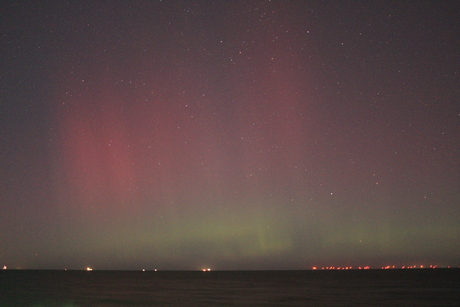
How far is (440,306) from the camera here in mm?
23109

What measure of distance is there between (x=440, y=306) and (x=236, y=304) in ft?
35.2

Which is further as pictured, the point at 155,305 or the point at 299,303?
the point at 299,303

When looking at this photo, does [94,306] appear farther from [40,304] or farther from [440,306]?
[440,306]

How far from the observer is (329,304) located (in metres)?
23.5

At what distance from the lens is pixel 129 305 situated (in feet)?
71.6

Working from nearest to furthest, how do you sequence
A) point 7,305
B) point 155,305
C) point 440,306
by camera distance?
point 7,305 < point 155,305 < point 440,306

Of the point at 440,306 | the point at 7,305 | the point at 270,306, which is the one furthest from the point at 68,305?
the point at 440,306

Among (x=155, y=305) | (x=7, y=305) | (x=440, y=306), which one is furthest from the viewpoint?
(x=440, y=306)

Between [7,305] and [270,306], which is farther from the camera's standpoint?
[270,306]

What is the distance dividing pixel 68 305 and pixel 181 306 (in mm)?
5299

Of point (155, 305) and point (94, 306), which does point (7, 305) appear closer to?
point (94, 306)

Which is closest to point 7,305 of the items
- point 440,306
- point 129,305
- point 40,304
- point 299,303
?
point 40,304

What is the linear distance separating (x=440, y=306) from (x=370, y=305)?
380 centimetres

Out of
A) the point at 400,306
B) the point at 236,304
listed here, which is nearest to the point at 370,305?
the point at 400,306
